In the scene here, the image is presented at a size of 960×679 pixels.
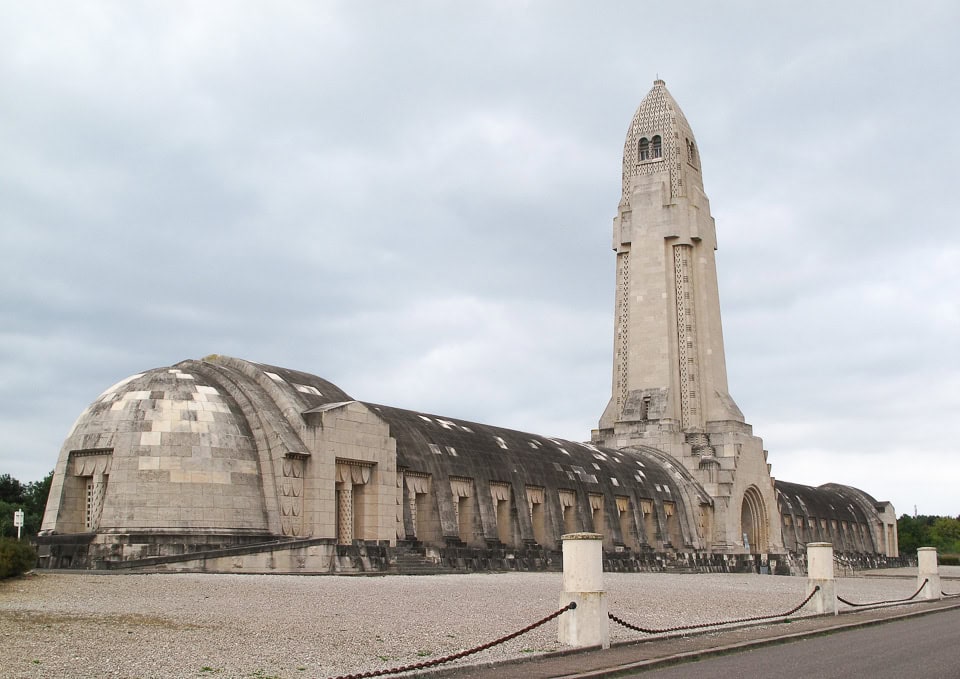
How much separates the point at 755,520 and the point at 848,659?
46.1 metres

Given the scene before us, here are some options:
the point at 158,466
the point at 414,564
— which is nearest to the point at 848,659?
the point at 414,564

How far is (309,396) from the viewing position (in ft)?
103

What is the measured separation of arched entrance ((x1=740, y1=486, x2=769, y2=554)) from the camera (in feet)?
186

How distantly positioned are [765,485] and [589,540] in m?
46.5

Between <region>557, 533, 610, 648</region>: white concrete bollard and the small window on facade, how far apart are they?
160 ft

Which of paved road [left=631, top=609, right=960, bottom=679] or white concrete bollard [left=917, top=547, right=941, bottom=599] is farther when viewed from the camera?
white concrete bollard [left=917, top=547, right=941, bottom=599]

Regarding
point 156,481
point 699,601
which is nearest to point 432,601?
point 699,601

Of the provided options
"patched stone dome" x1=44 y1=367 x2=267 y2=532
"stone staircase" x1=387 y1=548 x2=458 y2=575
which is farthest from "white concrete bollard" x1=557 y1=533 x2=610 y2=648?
"patched stone dome" x1=44 y1=367 x2=267 y2=532

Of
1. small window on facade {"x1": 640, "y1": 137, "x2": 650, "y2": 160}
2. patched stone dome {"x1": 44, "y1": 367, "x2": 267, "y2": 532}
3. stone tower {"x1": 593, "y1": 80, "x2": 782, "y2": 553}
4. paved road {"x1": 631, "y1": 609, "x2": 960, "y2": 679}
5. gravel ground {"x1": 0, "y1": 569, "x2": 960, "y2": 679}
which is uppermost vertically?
small window on facade {"x1": 640, "y1": 137, "x2": 650, "y2": 160}

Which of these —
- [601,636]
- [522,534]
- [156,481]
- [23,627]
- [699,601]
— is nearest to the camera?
[23,627]

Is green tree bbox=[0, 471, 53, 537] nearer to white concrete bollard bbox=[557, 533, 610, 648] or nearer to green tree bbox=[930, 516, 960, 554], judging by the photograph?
white concrete bollard bbox=[557, 533, 610, 648]

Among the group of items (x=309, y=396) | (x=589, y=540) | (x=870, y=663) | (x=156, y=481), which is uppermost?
(x=309, y=396)

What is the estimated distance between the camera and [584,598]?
13422mm

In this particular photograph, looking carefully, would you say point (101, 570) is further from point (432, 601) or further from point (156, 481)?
point (432, 601)
